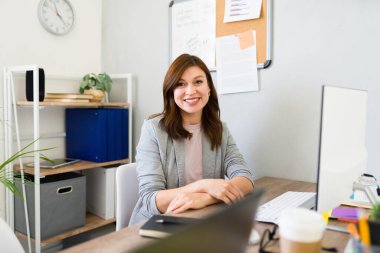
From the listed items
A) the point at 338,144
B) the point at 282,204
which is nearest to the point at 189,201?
the point at 282,204

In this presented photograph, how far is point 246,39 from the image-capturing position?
194cm

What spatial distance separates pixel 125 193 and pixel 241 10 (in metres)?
1.22

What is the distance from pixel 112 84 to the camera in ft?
9.15

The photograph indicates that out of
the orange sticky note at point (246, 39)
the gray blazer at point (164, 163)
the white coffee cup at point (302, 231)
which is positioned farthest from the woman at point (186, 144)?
the white coffee cup at point (302, 231)

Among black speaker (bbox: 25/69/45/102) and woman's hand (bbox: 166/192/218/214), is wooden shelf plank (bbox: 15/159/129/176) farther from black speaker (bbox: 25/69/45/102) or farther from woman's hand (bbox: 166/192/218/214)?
woman's hand (bbox: 166/192/218/214)

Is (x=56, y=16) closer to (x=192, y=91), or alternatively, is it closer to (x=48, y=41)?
(x=48, y=41)

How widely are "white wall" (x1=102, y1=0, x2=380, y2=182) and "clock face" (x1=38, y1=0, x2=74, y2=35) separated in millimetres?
1382

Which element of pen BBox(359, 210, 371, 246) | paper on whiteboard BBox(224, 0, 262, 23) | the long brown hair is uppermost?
paper on whiteboard BBox(224, 0, 262, 23)

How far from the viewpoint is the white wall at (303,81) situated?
159cm

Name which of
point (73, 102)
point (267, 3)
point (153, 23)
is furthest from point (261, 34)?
point (73, 102)

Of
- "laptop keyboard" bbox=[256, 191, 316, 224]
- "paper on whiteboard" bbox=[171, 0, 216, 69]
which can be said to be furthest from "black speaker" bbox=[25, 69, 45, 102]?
"laptop keyboard" bbox=[256, 191, 316, 224]

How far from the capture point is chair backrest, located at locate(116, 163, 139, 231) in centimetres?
150

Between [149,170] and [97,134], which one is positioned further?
[97,134]

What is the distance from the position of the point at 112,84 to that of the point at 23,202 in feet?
3.74
